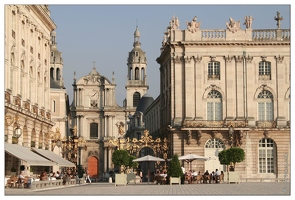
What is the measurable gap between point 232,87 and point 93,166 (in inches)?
2029

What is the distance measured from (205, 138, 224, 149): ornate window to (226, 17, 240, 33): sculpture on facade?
9.29 m

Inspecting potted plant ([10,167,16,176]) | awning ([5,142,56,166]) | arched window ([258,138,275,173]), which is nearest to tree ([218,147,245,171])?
arched window ([258,138,275,173])

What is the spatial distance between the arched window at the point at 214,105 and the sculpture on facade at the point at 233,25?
212 inches

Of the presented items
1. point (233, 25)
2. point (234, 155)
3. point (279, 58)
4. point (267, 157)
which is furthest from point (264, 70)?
point (234, 155)

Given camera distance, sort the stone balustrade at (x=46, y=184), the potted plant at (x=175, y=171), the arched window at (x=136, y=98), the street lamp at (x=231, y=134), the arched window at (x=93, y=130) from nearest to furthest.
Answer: the stone balustrade at (x=46, y=184), the potted plant at (x=175, y=171), the street lamp at (x=231, y=134), the arched window at (x=93, y=130), the arched window at (x=136, y=98)

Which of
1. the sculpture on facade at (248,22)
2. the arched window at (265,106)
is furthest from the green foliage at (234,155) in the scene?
the sculpture on facade at (248,22)

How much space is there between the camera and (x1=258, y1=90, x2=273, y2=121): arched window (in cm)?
6153

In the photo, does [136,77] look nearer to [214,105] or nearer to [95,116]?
[95,116]

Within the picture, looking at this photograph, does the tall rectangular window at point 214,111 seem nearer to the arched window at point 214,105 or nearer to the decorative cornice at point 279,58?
the arched window at point 214,105

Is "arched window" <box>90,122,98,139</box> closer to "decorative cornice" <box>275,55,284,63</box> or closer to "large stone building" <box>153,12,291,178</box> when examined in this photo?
"large stone building" <box>153,12,291,178</box>

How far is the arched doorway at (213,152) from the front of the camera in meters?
60.6

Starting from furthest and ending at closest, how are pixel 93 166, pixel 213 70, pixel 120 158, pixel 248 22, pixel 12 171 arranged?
1. pixel 93 166
2. pixel 248 22
3. pixel 213 70
4. pixel 120 158
5. pixel 12 171

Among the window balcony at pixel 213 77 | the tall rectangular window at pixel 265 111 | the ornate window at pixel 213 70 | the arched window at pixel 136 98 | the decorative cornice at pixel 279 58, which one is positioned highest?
the arched window at pixel 136 98

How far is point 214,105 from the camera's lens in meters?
61.6
